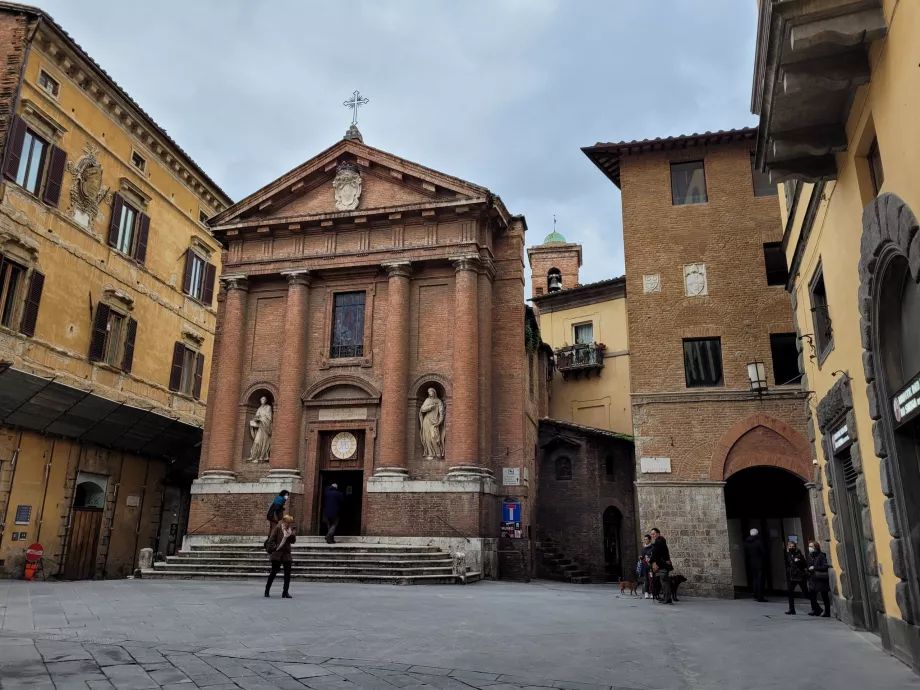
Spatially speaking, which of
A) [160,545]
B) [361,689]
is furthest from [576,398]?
[361,689]

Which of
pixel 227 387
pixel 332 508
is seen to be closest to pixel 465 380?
pixel 332 508

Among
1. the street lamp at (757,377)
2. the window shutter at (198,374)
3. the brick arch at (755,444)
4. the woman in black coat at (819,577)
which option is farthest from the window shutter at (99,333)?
the woman in black coat at (819,577)

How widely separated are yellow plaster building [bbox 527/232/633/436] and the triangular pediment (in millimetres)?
11504

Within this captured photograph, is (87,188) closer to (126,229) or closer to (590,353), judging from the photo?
(126,229)

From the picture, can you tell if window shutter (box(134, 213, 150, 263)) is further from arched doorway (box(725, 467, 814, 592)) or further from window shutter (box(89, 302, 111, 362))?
arched doorway (box(725, 467, 814, 592))

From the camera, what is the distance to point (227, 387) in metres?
23.2

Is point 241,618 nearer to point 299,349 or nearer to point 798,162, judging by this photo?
point 798,162

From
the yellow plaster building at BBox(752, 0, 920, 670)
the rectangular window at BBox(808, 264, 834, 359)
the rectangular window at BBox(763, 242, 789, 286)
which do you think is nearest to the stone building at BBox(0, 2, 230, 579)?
the rectangular window at BBox(808, 264, 834, 359)

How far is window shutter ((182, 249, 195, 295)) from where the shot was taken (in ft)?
93.1

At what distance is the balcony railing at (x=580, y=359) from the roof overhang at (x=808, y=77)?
72.8 feet

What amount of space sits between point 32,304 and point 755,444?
783 inches

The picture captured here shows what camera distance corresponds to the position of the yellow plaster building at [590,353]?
3128cm

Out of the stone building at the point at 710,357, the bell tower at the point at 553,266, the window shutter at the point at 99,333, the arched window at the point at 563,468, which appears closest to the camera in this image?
the stone building at the point at 710,357

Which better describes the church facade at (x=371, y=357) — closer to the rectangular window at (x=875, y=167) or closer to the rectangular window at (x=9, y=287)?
the rectangular window at (x=9, y=287)
